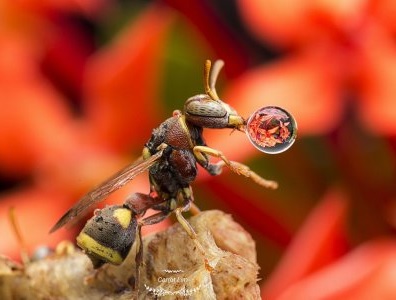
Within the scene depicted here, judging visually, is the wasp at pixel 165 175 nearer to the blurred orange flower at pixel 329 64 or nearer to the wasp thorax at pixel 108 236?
the wasp thorax at pixel 108 236

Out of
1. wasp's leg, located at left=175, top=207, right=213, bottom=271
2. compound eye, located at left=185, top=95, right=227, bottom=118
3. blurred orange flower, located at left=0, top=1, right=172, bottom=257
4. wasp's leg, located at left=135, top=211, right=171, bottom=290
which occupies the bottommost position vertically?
blurred orange flower, located at left=0, top=1, right=172, bottom=257

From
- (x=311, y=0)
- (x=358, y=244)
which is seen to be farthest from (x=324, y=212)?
(x=311, y=0)

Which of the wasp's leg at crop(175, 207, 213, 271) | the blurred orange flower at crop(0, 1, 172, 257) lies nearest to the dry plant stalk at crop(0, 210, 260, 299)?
the wasp's leg at crop(175, 207, 213, 271)

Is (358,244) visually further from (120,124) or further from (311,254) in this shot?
(120,124)

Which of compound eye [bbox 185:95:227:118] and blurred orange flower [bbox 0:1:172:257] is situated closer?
compound eye [bbox 185:95:227:118]

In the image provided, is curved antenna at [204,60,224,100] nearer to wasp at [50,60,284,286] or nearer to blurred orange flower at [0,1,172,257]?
wasp at [50,60,284,286]

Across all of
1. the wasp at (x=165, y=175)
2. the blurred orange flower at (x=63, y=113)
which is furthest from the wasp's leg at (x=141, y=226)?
the blurred orange flower at (x=63, y=113)
